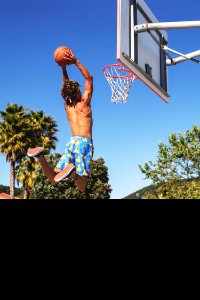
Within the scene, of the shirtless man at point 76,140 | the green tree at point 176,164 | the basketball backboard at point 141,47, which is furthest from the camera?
the green tree at point 176,164

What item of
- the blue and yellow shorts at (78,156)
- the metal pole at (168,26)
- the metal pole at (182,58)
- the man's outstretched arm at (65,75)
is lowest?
the blue and yellow shorts at (78,156)

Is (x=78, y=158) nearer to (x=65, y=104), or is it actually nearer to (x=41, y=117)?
(x=65, y=104)

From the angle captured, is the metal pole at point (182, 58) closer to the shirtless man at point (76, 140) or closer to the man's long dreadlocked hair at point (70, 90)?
the shirtless man at point (76, 140)

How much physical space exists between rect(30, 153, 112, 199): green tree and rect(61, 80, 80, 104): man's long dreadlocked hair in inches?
1038

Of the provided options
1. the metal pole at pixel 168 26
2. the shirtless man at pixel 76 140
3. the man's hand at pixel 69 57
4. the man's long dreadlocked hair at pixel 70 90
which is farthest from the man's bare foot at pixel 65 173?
the metal pole at pixel 168 26

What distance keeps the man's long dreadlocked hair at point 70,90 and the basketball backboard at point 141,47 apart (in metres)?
1.26

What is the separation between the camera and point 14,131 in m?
29.8

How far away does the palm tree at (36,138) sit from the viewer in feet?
104

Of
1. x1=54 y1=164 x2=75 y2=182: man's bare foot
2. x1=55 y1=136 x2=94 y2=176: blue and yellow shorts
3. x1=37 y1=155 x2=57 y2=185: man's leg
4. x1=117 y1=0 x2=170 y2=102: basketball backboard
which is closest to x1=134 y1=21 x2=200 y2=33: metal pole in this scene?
x1=117 y1=0 x2=170 y2=102: basketball backboard

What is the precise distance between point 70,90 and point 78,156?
4.32 ft

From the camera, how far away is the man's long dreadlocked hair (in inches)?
330
